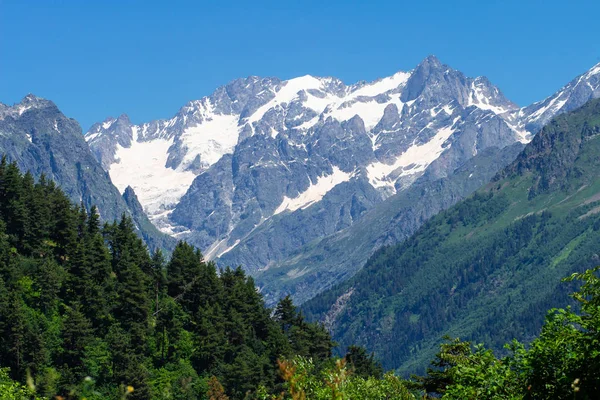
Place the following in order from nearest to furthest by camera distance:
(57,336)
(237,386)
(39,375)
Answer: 1. (39,375)
2. (57,336)
3. (237,386)

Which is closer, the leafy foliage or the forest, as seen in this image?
the forest

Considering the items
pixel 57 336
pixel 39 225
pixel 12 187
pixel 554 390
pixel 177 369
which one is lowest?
pixel 554 390

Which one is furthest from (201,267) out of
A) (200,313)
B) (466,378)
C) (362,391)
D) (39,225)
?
(466,378)

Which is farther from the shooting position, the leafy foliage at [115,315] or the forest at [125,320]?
the leafy foliage at [115,315]

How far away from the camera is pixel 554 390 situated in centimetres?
3128

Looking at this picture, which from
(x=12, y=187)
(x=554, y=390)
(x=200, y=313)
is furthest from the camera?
(x=12, y=187)

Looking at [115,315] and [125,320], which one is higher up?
[115,315]

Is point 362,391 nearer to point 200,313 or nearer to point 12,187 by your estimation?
point 200,313

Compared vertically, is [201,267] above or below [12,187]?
below

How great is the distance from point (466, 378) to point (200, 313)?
9485cm

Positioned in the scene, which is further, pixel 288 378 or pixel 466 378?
pixel 466 378

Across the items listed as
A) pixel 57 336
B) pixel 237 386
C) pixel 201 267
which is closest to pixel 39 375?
pixel 57 336

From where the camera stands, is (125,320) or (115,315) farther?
(115,315)

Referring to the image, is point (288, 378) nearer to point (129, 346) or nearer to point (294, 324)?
point (129, 346)
